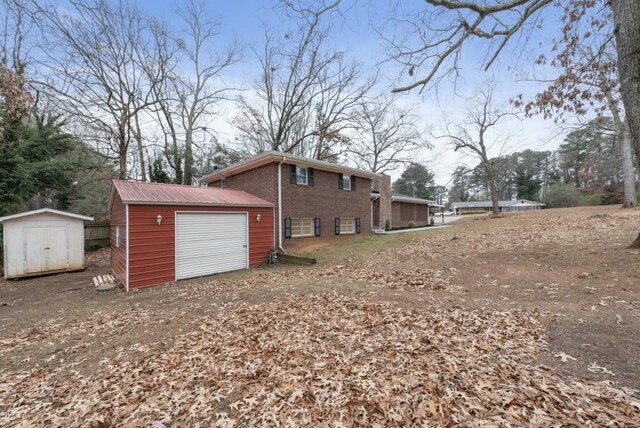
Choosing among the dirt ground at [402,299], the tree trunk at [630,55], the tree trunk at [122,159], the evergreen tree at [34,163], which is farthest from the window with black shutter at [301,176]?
the tree trunk at [122,159]

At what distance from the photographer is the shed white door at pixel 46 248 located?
10.6 meters

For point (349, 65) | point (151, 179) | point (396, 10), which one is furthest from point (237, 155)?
point (396, 10)

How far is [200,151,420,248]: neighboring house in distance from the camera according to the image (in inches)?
518

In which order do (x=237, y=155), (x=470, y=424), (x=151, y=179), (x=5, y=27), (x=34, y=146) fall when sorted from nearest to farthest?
(x=470, y=424) → (x=5, y=27) → (x=34, y=146) → (x=151, y=179) → (x=237, y=155)

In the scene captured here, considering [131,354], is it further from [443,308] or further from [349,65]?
[349,65]

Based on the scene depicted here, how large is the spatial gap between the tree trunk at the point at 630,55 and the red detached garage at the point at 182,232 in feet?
35.7

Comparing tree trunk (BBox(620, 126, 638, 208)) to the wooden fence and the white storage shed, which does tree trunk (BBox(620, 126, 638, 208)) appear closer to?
the white storage shed

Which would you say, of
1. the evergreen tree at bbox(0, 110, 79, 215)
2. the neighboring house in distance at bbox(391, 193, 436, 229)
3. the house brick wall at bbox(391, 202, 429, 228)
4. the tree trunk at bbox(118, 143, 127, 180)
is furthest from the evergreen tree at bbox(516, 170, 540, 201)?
the evergreen tree at bbox(0, 110, 79, 215)

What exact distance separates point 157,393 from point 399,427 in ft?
8.34

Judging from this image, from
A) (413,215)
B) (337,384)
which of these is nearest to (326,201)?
(337,384)

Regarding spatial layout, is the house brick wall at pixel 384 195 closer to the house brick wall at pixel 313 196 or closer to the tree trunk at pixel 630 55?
the house brick wall at pixel 313 196

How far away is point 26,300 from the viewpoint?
786 centimetres

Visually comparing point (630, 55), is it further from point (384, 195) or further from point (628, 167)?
point (384, 195)

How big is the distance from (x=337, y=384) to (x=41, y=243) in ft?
45.6
